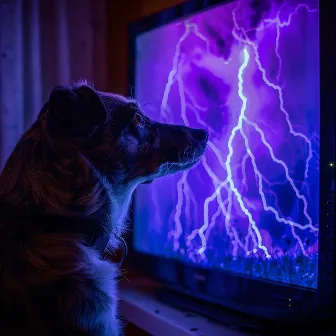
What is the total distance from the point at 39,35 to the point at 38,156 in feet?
4.01

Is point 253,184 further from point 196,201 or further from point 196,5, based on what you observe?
point 196,5

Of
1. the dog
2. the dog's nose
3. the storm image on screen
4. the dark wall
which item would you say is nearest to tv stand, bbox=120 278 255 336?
the storm image on screen

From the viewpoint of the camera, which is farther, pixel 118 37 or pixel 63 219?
pixel 118 37

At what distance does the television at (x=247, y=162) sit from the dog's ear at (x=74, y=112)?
21.1 inches

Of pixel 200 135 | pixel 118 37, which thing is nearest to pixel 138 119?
pixel 200 135

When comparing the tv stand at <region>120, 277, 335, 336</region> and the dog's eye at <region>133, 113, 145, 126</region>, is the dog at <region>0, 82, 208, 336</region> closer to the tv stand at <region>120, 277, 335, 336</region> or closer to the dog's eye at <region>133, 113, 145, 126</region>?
the dog's eye at <region>133, 113, 145, 126</region>

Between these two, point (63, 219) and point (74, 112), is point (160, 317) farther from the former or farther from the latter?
point (74, 112)

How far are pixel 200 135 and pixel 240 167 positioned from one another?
175 mm

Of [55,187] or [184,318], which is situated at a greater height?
[55,187]

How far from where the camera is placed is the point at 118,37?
2.41m

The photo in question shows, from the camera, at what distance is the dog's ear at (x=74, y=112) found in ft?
3.19

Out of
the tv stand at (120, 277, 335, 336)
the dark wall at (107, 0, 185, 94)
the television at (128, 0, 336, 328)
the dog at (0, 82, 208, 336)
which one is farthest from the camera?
the dark wall at (107, 0, 185, 94)

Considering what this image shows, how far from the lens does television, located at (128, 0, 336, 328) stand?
3.88 ft

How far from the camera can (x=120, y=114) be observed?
120cm
